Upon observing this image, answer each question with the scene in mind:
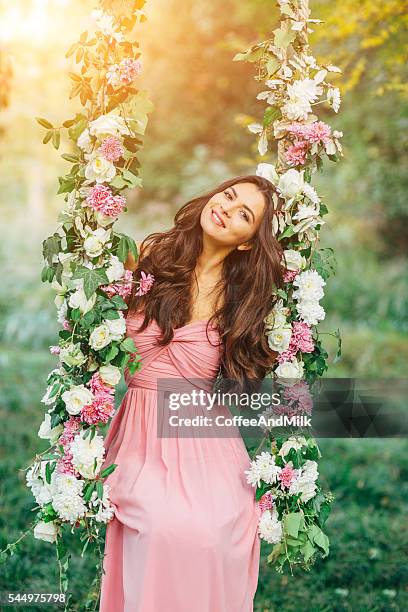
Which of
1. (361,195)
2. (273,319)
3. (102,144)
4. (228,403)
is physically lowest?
(228,403)

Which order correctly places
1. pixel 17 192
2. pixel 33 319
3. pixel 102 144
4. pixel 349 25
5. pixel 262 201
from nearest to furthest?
pixel 102 144 → pixel 262 201 → pixel 349 25 → pixel 33 319 → pixel 17 192

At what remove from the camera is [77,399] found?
2.64m

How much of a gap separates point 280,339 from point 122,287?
565 millimetres

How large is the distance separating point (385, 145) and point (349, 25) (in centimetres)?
443

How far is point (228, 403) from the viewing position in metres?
2.95

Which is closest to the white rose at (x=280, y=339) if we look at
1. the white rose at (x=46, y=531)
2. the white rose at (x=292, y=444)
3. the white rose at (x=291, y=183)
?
the white rose at (x=292, y=444)

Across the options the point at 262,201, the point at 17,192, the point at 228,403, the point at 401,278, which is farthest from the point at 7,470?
the point at 17,192

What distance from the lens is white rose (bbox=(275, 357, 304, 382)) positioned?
283 cm

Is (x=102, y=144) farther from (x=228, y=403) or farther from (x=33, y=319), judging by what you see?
(x=33, y=319)

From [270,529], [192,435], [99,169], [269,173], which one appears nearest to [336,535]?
[270,529]

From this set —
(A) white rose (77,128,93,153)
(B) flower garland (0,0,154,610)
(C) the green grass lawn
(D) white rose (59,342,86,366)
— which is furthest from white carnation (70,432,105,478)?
(C) the green grass lawn

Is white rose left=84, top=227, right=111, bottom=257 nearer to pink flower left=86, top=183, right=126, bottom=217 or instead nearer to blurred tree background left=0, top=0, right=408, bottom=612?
pink flower left=86, top=183, right=126, bottom=217

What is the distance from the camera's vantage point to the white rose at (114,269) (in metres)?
2.67

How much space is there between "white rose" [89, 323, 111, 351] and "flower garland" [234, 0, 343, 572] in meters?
0.59
